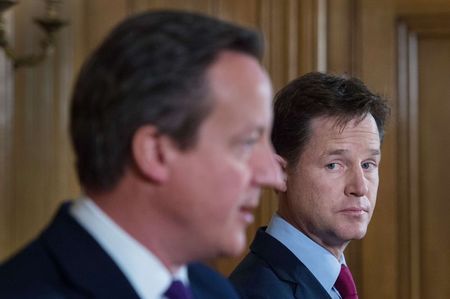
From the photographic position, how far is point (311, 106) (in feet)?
6.42

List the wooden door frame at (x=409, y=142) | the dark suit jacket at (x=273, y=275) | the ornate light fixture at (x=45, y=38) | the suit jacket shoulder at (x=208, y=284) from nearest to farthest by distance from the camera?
the suit jacket shoulder at (x=208, y=284) → the dark suit jacket at (x=273, y=275) → the ornate light fixture at (x=45, y=38) → the wooden door frame at (x=409, y=142)

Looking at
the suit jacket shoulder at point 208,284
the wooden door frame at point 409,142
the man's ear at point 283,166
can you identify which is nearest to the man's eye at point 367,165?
the man's ear at point 283,166

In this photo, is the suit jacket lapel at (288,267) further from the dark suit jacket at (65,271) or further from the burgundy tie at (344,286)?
the dark suit jacket at (65,271)

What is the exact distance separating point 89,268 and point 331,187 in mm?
842

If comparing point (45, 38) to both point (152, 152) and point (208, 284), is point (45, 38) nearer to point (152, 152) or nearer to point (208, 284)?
point (208, 284)

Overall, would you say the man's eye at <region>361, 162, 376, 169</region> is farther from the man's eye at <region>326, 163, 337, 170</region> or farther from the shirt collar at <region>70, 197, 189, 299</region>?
the shirt collar at <region>70, 197, 189, 299</region>

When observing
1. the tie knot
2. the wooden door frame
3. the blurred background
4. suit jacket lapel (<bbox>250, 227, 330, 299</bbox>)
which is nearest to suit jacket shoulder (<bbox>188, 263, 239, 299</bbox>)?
the tie knot

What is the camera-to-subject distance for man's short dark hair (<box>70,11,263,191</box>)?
1.14 meters

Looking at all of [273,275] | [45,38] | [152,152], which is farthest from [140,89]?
[45,38]

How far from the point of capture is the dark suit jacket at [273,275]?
5.87 feet

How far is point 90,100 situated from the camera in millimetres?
1152

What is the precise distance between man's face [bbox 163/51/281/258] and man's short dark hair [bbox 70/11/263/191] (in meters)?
0.02

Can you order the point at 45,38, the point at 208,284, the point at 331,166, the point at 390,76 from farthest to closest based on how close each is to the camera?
the point at 390,76 → the point at 45,38 → the point at 331,166 → the point at 208,284

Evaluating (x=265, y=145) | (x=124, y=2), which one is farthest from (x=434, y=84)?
(x=265, y=145)
